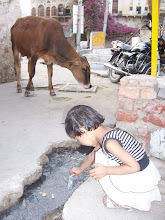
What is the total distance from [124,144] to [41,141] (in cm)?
153

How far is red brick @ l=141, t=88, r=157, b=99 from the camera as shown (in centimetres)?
248

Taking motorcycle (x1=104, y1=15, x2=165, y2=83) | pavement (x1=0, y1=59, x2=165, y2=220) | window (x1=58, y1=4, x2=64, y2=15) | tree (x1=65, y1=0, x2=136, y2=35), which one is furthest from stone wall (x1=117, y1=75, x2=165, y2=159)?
window (x1=58, y1=4, x2=64, y2=15)

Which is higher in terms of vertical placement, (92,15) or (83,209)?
(92,15)

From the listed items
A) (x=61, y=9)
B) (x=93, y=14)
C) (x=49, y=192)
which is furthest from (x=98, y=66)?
(x=61, y=9)

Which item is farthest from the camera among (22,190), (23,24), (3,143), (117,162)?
(23,24)

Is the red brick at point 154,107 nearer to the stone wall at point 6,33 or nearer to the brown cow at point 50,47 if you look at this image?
the brown cow at point 50,47

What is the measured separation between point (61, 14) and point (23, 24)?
70.5 feet

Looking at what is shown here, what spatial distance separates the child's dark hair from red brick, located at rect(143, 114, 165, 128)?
1184 millimetres

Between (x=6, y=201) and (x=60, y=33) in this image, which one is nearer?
(x=6, y=201)

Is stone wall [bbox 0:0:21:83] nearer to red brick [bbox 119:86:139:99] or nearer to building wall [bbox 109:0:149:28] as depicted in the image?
red brick [bbox 119:86:139:99]

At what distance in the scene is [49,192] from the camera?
2100 millimetres

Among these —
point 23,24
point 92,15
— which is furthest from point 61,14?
point 23,24

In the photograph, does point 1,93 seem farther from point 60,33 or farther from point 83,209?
point 83,209

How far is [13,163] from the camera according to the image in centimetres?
232
